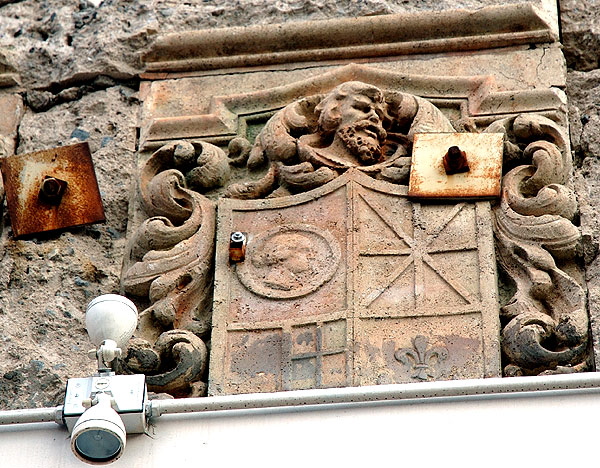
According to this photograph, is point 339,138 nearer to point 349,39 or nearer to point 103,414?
point 349,39

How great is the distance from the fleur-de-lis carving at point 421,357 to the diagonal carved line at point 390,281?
160mm

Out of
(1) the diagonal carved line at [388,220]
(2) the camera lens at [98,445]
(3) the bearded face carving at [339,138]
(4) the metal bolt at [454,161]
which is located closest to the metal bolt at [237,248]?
(3) the bearded face carving at [339,138]

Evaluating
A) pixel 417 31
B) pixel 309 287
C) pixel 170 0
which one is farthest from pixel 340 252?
pixel 170 0

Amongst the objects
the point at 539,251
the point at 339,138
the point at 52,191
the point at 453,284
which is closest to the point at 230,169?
the point at 339,138

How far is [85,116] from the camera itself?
5598mm

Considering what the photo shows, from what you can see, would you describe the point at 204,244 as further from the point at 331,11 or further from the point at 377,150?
the point at 331,11

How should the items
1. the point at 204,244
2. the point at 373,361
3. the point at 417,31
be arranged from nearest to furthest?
1. the point at 373,361
2. the point at 204,244
3. the point at 417,31

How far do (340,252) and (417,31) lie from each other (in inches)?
33.6

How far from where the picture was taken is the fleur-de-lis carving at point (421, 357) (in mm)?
4668

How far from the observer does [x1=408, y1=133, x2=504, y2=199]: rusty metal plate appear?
199 inches

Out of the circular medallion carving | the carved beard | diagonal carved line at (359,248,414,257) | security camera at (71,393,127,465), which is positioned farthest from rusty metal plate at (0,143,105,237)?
security camera at (71,393,127,465)

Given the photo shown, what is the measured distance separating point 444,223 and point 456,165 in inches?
6.9

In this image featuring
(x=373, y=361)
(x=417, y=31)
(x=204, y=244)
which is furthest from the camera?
(x=417, y=31)

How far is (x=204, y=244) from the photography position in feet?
16.6
